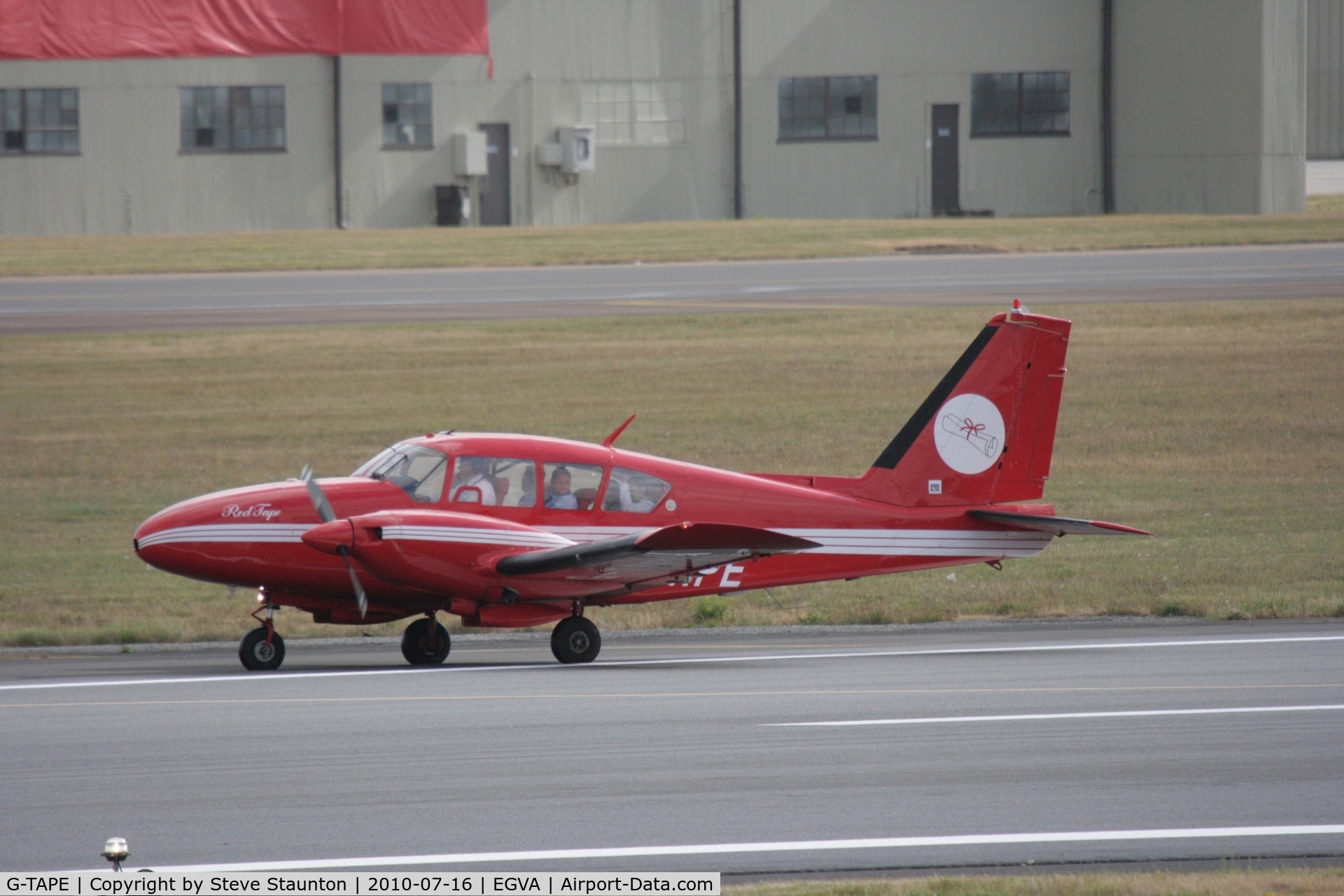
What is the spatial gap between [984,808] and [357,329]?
2483cm

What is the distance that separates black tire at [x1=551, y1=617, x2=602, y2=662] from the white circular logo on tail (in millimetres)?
4055

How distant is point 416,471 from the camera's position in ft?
46.1

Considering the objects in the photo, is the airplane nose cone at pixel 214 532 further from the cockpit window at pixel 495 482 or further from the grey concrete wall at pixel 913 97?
the grey concrete wall at pixel 913 97

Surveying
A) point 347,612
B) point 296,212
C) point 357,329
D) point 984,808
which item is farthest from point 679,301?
point 984,808

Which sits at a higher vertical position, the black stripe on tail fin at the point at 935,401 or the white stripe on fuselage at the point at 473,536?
the black stripe on tail fin at the point at 935,401

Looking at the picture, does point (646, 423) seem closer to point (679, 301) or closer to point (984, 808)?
point (679, 301)

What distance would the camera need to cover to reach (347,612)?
13922mm

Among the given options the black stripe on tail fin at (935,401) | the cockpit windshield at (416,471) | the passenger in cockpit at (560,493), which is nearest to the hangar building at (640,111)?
the black stripe on tail fin at (935,401)

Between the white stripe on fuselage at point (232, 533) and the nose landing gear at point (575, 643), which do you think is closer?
the white stripe on fuselage at point (232, 533)

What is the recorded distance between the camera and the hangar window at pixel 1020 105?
52250 mm

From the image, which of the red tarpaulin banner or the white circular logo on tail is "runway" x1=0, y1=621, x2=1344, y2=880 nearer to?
the white circular logo on tail

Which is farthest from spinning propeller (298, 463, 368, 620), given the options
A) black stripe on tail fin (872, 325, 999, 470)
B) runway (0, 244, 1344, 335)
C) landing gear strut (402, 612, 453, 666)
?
runway (0, 244, 1344, 335)

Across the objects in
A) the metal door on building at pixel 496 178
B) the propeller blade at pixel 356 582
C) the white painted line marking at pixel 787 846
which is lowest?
the white painted line marking at pixel 787 846

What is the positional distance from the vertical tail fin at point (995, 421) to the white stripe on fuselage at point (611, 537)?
17.2 inches
